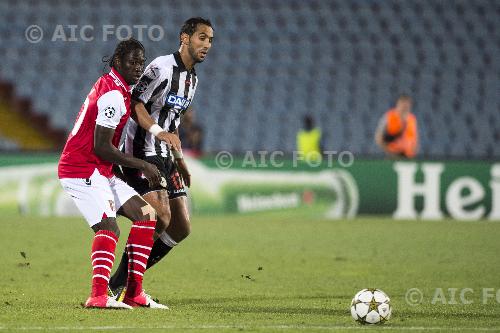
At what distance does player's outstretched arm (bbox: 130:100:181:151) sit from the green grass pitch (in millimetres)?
1117

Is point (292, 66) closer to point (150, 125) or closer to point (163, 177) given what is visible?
point (163, 177)

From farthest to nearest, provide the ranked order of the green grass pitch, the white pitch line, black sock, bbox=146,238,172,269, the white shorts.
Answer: black sock, bbox=146,238,172,269 → the white shorts → the green grass pitch → the white pitch line

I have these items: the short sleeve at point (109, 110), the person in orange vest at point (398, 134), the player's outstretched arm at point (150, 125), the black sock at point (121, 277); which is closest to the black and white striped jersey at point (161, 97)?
the player's outstretched arm at point (150, 125)

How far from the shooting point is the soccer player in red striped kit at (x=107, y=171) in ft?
21.1

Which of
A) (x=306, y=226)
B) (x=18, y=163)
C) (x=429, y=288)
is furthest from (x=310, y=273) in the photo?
(x=18, y=163)

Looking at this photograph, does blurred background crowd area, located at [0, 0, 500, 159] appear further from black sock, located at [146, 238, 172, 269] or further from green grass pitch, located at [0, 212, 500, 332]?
black sock, located at [146, 238, 172, 269]

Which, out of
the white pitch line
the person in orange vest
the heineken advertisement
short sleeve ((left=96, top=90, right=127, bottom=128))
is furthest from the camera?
the person in orange vest

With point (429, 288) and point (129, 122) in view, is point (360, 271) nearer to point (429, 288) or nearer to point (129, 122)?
point (429, 288)

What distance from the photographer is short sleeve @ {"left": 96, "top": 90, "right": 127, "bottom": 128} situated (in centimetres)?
637

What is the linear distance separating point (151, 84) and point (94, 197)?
0.99 metres

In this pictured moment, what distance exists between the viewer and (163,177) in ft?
23.0

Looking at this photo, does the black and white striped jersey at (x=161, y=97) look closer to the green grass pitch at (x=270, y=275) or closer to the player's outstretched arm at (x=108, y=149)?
the player's outstretched arm at (x=108, y=149)

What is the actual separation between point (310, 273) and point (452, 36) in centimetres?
1253

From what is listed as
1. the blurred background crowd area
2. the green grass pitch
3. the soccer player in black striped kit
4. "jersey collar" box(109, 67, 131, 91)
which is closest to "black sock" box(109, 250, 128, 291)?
the soccer player in black striped kit
